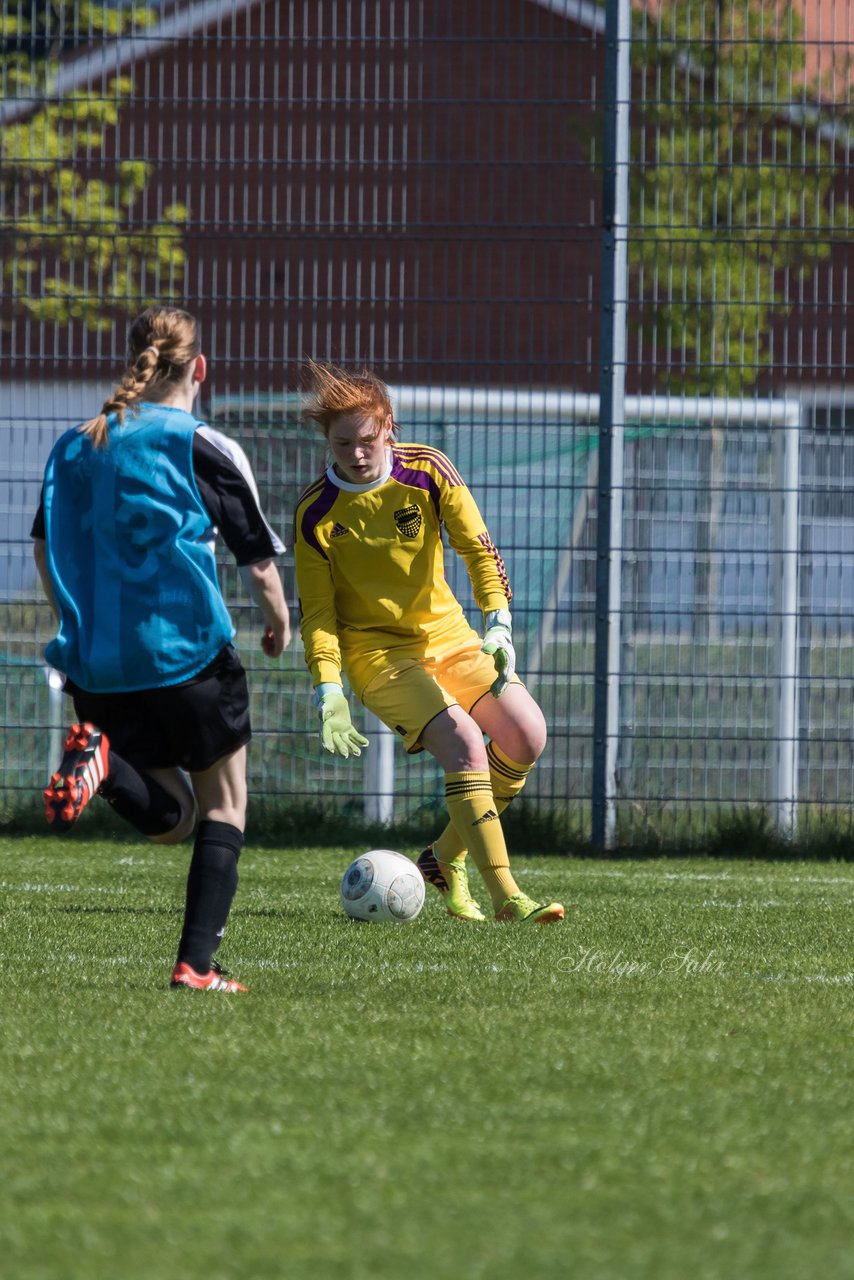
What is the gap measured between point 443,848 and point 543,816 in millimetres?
2348

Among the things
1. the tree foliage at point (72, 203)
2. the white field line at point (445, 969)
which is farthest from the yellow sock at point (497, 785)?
the tree foliage at point (72, 203)

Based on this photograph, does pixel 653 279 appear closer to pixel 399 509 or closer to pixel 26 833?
pixel 399 509

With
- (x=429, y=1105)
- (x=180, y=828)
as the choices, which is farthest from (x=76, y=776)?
(x=429, y=1105)

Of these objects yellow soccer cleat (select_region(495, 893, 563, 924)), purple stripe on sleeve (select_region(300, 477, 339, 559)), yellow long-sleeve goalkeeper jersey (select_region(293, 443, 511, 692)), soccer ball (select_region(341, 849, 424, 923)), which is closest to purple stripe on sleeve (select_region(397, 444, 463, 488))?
yellow long-sleeve goalkeeper jersey (select_region(293, 443, 511, 692))

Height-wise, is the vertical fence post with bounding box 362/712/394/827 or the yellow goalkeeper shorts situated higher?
the yellow goalkeeper shorts

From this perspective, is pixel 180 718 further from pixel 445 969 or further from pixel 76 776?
pixel 445 969

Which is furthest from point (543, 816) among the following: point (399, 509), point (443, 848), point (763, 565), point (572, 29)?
point (572, 29)

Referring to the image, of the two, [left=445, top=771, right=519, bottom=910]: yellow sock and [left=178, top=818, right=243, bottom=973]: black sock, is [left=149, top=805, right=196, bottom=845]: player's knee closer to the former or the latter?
[left=178, top=818, right=243, bottom=973]: black sock

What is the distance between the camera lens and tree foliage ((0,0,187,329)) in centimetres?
819

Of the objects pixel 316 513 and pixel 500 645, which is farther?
pixel 316 513

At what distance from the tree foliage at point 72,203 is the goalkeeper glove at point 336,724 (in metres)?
3.63

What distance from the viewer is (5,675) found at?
855cm

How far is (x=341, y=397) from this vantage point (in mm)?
5152

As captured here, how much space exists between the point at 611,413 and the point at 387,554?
2864 millimetres
